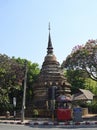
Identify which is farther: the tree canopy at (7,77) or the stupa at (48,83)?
the stupa at (48,83)

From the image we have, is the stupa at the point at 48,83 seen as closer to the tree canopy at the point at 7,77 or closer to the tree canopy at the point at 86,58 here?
the tree canopy at the point at 7,77

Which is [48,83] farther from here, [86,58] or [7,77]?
[86,58]

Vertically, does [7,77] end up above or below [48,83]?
above

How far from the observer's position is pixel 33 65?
2805 inches

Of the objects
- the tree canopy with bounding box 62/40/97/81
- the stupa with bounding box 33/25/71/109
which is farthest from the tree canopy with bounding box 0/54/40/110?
the tree canopy with bounding box 62/40/97/81

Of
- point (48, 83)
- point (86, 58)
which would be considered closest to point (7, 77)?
point (48, 83)

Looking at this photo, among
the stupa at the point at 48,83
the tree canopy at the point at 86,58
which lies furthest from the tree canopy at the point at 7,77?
the tree canopy at the point at 86,58

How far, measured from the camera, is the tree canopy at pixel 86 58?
43.6 meters

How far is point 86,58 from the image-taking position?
43969 millimetres

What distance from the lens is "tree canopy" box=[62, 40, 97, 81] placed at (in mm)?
43594

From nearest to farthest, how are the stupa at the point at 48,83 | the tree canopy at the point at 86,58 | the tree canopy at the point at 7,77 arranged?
the tree canopy at the point at 86,58 < the tree canopy at the point at 7,77 < the stupa at the point at 48,83

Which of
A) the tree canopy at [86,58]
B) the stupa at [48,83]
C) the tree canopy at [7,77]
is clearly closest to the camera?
the tree canopy at [86,58]

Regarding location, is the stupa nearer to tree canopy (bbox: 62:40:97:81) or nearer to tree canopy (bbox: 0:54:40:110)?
tree canopy (bbox: 0:54:40:110)

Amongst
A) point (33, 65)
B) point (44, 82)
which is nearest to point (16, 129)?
point (44, 82)
